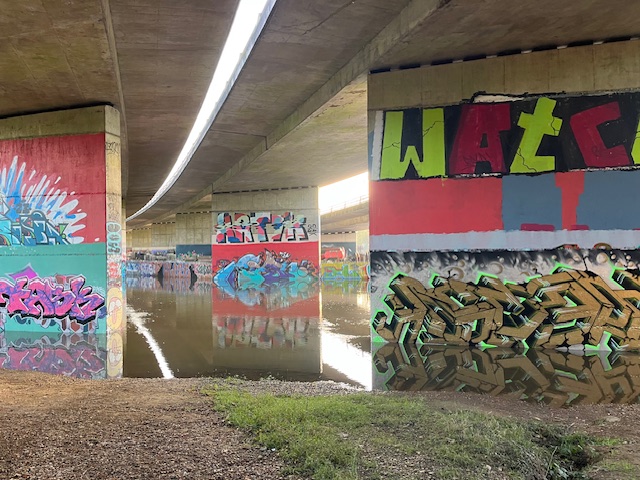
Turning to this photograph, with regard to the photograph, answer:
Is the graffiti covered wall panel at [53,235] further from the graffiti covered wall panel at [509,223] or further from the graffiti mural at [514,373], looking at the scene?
the graffiti mural at [514,373]

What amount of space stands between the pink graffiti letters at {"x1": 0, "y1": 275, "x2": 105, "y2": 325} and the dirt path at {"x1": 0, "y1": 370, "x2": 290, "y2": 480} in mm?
6007

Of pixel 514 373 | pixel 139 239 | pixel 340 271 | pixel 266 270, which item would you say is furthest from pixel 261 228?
pixel 139 239

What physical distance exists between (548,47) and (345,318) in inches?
370

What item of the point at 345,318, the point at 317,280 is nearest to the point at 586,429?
the point at 345,318

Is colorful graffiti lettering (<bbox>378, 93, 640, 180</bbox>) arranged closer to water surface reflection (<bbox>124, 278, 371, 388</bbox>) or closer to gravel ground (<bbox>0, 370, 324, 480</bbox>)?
water surface reflection (<bbox>124, 278, 371, 388</bbox>)

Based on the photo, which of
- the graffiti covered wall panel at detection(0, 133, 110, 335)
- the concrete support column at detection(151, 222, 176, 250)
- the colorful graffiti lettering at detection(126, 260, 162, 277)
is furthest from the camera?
the concrete support column at detection(151, 222, 176, 250)

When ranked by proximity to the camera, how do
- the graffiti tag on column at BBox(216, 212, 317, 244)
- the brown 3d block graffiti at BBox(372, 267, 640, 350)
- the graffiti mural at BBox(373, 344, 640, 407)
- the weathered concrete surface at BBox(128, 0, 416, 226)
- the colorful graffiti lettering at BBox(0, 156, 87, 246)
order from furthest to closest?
the graffiti tag on column at BBox(216, 212, 317, 244)
the colorful graffiti lettering at BBox(0, 156, 87, 246)
the brown 3d block graffiti at BBox(372, 267, 640, 350)
the weathered concrete surface at BBox(128, 0, 416, 226)
the graffiti mural at BBox(373, 344, 640, 407)

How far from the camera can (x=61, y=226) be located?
13.5m

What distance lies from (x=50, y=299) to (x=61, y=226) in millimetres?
1973

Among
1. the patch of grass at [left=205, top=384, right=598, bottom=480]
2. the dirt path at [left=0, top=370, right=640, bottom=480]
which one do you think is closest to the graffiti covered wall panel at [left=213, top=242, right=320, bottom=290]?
the dirt path at [left=0, top=370, right=640, bottom=480]

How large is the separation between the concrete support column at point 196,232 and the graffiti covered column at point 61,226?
4029cm

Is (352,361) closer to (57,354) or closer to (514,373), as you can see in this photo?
(514,373)

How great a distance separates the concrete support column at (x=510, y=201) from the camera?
411 inches

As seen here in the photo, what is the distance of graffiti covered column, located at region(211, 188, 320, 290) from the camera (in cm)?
3406
